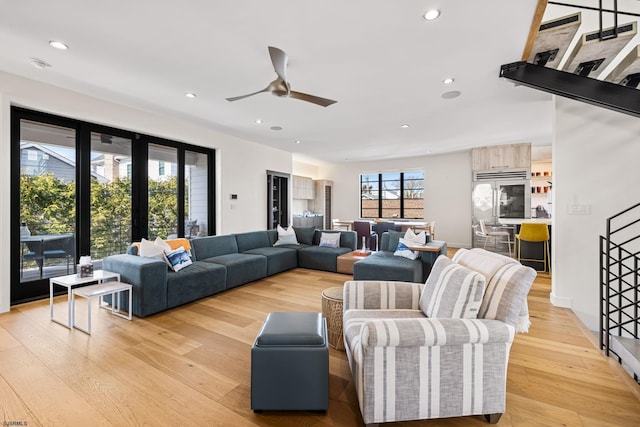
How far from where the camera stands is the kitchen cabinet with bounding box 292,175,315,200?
28.6 feet

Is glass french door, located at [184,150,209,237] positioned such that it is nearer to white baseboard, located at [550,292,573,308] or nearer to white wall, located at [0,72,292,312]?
white wall, located at [0,72,292,312]

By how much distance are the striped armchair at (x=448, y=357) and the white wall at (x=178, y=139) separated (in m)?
4.28

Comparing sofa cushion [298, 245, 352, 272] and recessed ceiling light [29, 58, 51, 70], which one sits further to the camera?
sofa cushion [298, 245, 352, 272]

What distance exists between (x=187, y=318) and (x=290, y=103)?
316cm

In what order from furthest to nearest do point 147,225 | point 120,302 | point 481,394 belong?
1. point 147,225
2. point 120,302
3. point 481,394

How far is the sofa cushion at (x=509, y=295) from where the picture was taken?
150cm

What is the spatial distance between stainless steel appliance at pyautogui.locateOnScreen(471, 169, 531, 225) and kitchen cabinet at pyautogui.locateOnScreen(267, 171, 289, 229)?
501cm

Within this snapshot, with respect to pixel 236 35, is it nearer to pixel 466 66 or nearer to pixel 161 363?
pixel 466 66

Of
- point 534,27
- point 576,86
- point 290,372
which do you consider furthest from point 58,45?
point 576,86

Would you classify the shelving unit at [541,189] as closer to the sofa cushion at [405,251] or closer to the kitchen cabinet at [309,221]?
the sofa cushion at [405,251]

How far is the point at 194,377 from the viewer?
1.97 m

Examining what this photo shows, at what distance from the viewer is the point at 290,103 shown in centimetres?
408

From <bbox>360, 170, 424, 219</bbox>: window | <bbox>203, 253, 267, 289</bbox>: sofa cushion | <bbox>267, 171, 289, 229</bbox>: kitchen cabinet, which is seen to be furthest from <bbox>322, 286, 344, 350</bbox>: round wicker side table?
<bbox>360, 170, 424, 219</bbox>: window

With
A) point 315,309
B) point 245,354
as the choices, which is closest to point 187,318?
point 245,354
